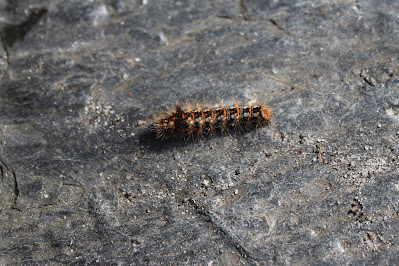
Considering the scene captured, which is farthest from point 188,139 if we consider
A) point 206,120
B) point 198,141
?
point 206,120

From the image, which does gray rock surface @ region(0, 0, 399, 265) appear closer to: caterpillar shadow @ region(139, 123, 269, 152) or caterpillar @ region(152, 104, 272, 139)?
caterpillar shadow @ region(139, 123, 269, 152)

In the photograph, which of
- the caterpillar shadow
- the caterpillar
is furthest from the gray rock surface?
the caterpillar

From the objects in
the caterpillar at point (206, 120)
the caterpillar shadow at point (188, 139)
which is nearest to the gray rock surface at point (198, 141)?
the caterpillar shadow at point (188, 139)

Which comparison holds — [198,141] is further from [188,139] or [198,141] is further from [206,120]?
[206,120]

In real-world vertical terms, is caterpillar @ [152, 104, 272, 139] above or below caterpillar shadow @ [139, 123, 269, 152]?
above

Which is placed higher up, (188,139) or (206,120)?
(206,120)

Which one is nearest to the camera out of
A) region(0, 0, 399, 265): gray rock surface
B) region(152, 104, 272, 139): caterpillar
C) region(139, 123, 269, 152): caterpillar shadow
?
region(0, 0, 399, 265): gray rock surface

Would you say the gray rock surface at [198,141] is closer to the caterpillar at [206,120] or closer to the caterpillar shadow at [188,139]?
the caterpillar shadow at [188,139]
